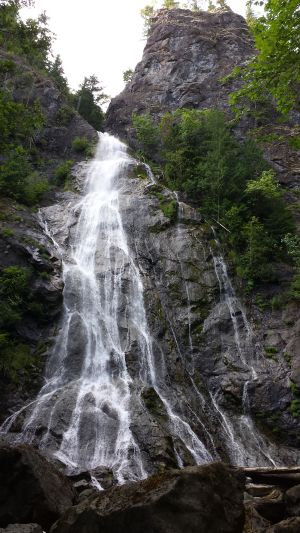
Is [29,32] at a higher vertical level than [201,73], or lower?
lower

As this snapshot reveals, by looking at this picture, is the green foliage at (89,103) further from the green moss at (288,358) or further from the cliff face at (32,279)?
the green moss at (288,358)

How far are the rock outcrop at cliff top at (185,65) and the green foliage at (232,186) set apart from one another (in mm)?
7357

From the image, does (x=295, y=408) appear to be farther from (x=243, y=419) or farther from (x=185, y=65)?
(x=185, y=65)

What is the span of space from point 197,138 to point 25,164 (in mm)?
10432

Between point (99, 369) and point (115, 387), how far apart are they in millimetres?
985

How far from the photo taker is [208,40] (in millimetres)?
38219

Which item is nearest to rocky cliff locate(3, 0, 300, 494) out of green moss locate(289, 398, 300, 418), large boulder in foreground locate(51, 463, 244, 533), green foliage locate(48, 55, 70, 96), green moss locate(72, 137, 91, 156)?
green moss locate(289, 398, 300, 418)

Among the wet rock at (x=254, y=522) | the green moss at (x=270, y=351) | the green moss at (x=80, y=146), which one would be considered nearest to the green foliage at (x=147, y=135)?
the green moss at (x=80, y=146)

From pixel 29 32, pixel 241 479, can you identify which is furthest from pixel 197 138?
pixel 241 479

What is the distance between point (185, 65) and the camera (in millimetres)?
36812

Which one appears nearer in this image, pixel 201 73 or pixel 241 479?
pixel 241 479

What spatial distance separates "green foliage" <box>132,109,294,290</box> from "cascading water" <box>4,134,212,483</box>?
190 inches

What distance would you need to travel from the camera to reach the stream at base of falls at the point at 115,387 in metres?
10.5

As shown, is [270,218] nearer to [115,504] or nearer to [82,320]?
[82,320]
